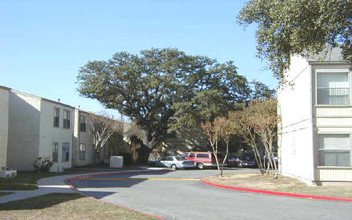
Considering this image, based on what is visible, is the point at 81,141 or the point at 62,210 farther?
the point at 81,141

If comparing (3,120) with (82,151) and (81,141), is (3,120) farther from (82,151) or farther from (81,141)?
(82,151)

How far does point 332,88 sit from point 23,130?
75.1ft

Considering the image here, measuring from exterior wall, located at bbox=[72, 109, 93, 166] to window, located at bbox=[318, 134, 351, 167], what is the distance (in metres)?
26.3

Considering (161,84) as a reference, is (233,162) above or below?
below

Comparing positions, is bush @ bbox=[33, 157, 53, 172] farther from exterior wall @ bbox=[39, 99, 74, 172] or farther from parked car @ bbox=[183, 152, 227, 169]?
parked car @ bbox=[183, 152, 227, 169]

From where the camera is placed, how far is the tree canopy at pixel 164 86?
1537 inches

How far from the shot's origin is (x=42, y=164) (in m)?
28.9

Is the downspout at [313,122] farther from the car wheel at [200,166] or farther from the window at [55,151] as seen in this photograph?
the window at [55,151]

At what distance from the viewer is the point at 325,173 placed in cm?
1880

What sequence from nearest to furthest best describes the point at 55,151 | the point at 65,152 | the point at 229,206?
the point at 229,206 → the point at 55,151 → the point at 65,152

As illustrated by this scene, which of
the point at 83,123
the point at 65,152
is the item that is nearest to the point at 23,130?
the point at 65,152

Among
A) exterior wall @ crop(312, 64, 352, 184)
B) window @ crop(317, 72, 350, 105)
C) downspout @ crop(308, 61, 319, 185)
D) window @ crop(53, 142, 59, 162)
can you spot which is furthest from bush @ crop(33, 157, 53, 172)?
window @ crop(317, 72, 350, 105)

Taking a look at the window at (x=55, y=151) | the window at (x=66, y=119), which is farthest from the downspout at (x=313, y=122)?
the window at (x=66, y=119)

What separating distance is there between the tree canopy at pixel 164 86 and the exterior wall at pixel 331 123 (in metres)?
18.8
